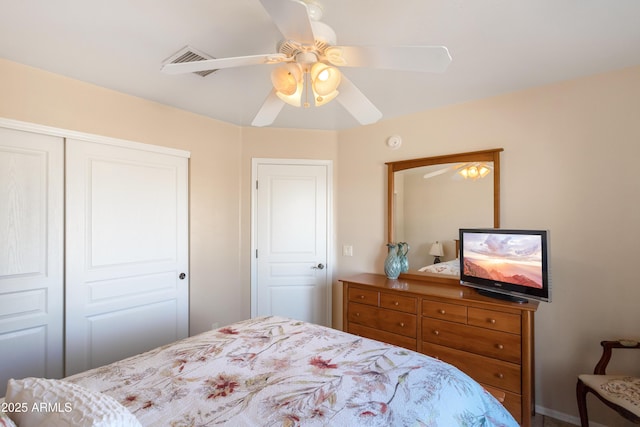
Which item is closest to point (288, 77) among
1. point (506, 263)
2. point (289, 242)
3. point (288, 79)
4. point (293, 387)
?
point (288, 79)

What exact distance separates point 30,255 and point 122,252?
548 millimetres

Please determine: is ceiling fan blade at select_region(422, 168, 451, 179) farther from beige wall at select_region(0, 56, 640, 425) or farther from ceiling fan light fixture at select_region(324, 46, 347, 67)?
ceiling fan light fixture at select_region(324, 46, 347, 67)

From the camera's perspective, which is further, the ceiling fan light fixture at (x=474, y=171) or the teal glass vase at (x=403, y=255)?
the teal glass vase at (x=403, y=255)

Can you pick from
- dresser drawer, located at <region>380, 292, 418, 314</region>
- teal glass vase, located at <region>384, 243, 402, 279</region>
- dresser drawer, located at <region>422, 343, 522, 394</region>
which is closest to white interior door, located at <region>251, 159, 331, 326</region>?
teal glass vase, located at <region>384, 243, 402, 279</region>

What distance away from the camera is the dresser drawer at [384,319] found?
2.42 metres

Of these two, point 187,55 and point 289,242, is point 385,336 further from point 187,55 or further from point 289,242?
point 187,55

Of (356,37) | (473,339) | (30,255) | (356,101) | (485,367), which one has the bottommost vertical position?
(485,367)

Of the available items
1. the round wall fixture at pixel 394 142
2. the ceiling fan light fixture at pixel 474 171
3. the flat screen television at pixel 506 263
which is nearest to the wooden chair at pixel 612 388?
the flat screen television at pixel 506 263

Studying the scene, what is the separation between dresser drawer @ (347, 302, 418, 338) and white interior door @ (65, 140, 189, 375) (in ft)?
5.19

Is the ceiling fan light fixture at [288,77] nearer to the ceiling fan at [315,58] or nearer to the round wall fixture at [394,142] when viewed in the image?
the ceiling fan at [315,58]

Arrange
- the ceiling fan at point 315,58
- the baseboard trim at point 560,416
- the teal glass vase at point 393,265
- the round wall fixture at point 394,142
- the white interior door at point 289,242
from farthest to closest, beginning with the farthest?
the white interior door at point 289,242 < the round wall fixture at point 394,142 < the teal glass vase at point 393,265 < the baseboard trim at point 560,416 < the ceiling fan at point 315,58

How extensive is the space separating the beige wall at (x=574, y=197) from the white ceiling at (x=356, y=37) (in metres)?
0.18

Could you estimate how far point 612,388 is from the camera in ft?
5.60

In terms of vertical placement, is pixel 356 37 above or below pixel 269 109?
above
